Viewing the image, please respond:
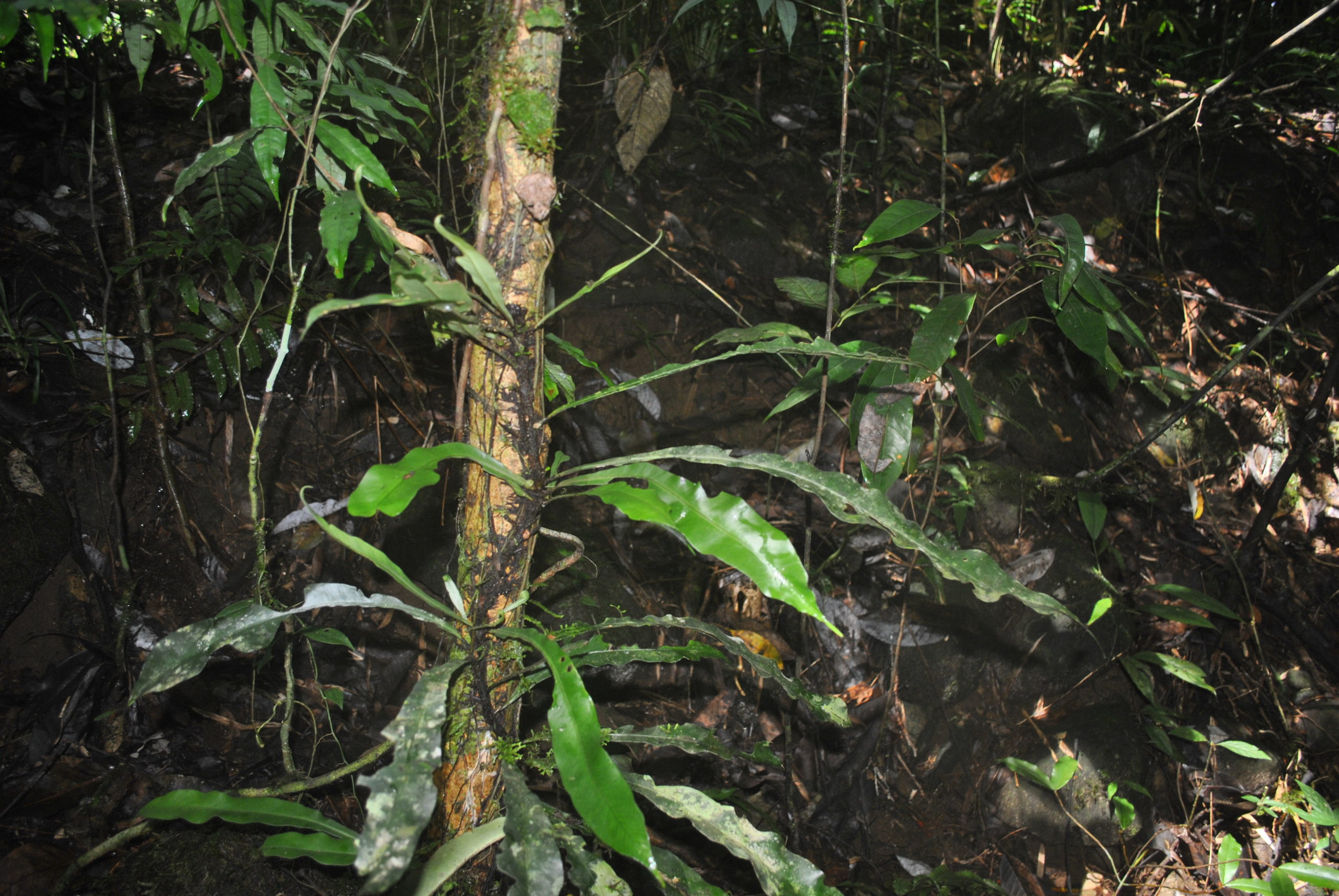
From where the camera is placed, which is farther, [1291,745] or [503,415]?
[1291,745]

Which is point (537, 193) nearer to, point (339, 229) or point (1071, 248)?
point (339, 229)

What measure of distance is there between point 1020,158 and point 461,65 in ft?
11.4

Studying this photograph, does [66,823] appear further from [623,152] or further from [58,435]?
[623,152]

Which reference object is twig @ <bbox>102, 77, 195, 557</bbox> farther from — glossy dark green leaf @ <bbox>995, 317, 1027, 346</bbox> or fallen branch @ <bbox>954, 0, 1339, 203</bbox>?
fallen branch @ <bbox>954, 0, 1339, 203</bbox>

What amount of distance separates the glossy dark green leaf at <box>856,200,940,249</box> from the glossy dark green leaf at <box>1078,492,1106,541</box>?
5.24 feet

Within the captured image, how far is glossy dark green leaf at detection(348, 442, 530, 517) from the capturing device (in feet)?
2.77

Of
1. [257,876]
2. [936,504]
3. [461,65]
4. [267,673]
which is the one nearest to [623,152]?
[461,65]

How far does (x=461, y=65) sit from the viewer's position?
173 cm

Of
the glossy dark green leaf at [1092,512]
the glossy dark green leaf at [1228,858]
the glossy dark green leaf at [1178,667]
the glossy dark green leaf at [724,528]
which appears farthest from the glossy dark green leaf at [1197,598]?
the glossy dark green leaf at [724,528]

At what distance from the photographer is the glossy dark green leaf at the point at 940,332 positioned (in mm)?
1536

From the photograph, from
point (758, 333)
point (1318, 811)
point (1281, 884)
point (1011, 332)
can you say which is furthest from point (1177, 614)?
point (758, 333)

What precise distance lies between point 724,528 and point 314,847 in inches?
37.2

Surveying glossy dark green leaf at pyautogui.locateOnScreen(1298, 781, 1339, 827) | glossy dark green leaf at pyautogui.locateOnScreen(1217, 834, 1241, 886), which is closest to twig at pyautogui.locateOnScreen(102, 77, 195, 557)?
glossy dark green leaf at pyautogui.locateOnScreen(1217, 834, 1241, 886)

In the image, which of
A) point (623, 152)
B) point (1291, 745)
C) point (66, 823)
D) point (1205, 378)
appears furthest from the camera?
point (1205, 378)
